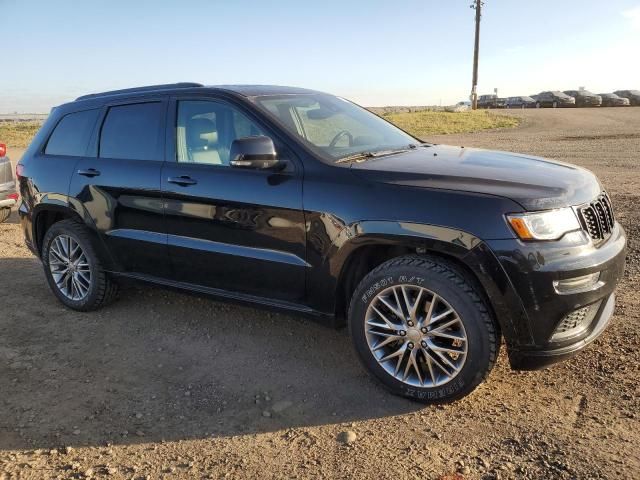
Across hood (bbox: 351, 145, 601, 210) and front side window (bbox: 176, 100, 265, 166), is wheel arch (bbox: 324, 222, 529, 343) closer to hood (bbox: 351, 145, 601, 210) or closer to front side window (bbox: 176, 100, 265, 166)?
hood (bbox: 351, 145, 601, 210)

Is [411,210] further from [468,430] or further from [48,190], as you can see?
[48,190]

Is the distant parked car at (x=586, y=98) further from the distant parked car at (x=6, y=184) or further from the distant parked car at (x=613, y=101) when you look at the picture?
the distant parked car at (x=6, y=184)

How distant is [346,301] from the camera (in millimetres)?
3641

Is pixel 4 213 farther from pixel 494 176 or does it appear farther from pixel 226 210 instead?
pixel 494 176

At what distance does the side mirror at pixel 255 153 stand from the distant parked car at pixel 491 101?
49.7 m

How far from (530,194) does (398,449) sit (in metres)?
1.50

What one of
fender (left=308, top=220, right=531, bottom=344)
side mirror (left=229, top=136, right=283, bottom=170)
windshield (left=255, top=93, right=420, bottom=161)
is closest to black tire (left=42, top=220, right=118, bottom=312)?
side mirror (left=229, top=136, right=283, bottom=170)

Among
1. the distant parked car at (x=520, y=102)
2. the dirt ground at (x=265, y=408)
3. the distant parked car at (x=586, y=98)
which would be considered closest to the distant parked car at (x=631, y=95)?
the distant parked car at (x=586, y=98)

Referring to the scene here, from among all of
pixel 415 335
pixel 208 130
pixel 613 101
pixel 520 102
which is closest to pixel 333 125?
pixel 208 130

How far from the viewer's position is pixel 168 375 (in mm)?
3781

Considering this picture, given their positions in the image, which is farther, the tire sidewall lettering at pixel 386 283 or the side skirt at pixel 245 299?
the side skirt at pixel 245 299

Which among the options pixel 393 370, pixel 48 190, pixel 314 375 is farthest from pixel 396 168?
pixel 48 190

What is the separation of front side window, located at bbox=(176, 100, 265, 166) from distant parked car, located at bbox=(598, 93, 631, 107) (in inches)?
1692

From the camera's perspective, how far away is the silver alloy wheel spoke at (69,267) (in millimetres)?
4906
